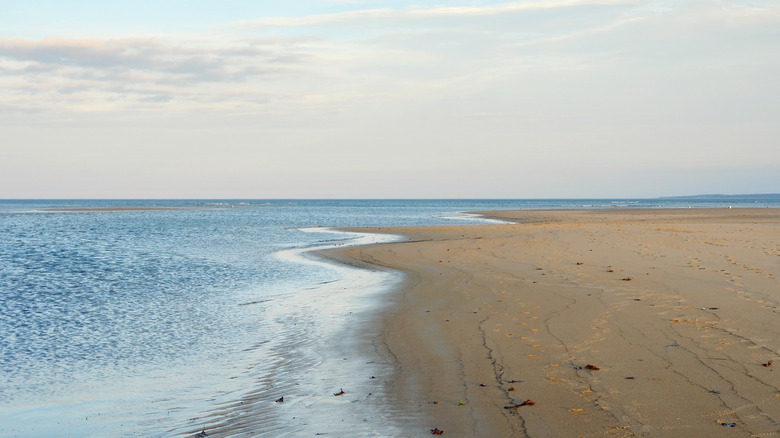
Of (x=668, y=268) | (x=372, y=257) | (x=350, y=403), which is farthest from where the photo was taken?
(x=372, y=257)

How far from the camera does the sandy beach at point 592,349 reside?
5.89 meters

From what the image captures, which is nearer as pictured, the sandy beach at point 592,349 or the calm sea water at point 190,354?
the sandy beach at point 592,349

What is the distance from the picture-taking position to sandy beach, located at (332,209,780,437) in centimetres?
589

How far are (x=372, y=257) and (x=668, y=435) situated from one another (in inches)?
771

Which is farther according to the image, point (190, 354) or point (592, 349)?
point (190, 354)

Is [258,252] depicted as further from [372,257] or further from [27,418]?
[27,418]

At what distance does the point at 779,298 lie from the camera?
A: 38.0 ft

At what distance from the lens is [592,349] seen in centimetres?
848

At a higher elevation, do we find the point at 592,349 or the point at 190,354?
the point at 592,349

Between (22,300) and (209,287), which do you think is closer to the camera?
(22,300)

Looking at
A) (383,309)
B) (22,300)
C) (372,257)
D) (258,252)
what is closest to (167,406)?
(383,309)

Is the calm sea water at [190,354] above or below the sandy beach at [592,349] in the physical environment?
below

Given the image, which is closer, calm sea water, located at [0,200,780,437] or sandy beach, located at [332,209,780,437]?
sandy beach, located at [332,209,780,437]

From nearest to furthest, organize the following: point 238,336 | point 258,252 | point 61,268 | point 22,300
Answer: point 238,336 < point 22,300 < point 61,268 < point 258,252
